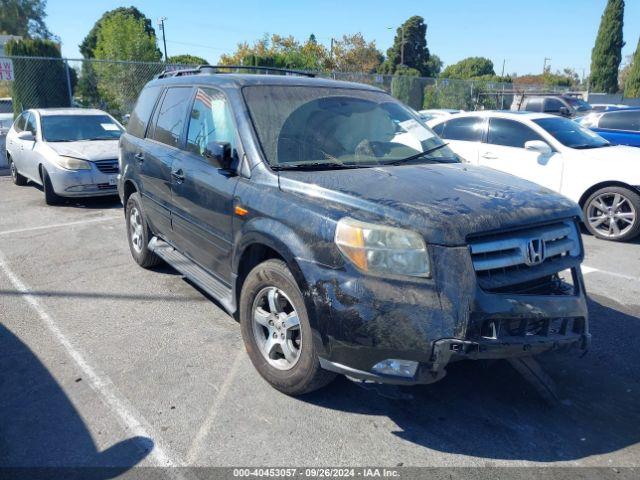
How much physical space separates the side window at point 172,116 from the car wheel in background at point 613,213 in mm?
5861

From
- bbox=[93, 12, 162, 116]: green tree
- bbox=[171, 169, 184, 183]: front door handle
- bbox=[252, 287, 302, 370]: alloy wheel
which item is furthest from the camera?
bbox=[93, 12, 162, 116]: green tree

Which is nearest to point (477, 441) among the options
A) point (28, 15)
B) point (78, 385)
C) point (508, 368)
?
point (508, 368)

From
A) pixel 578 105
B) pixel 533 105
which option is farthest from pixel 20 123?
pixel 578 105

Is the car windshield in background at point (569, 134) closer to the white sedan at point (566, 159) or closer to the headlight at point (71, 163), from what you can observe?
the white sedan at point (566, 159)

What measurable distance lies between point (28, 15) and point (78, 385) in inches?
2791

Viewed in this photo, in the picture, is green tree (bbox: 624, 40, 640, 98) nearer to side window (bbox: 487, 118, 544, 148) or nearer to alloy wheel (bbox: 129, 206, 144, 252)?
side window (bbox: 487, 118, 544, 148)

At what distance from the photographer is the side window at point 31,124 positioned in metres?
9.96

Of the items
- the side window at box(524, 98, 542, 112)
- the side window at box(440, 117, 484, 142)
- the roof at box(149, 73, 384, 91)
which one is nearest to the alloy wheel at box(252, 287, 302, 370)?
the roof at box(149, 73, 384, 91)

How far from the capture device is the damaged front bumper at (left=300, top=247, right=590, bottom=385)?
2.69 metres

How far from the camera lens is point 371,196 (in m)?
3.02

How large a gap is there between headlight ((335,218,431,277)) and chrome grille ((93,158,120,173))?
719 centimetres

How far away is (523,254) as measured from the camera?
296 cm

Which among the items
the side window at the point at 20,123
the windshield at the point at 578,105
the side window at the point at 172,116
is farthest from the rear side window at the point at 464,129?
the windshield at the point at 578,105

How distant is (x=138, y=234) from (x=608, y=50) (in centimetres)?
5224
